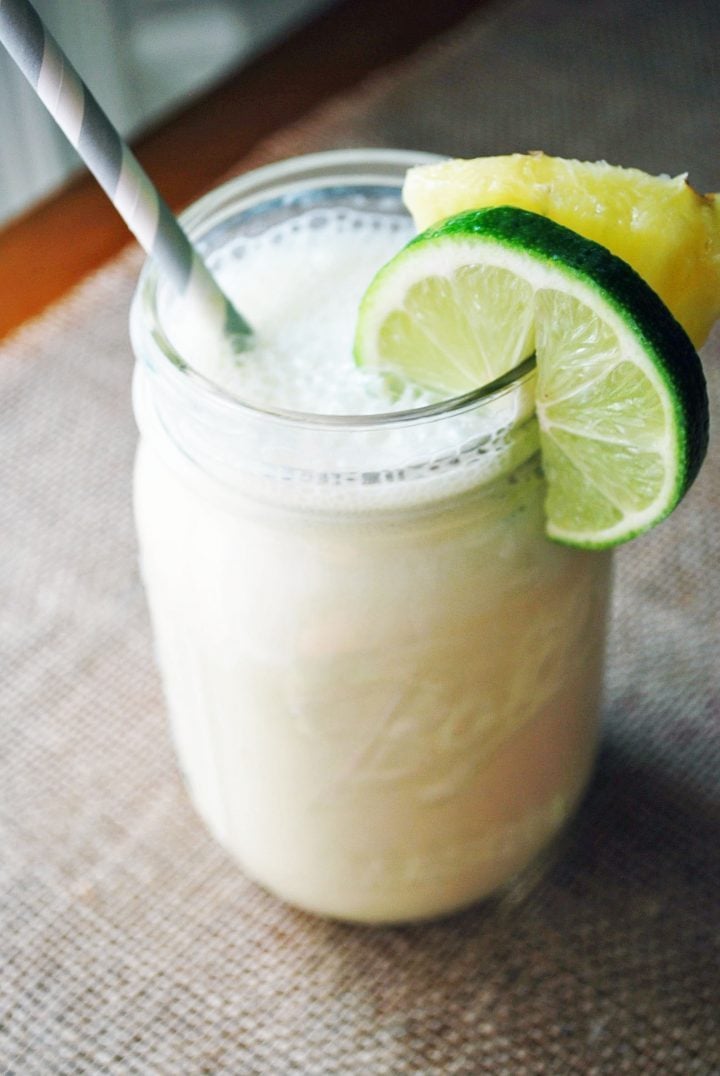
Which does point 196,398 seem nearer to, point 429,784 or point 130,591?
point 429,784

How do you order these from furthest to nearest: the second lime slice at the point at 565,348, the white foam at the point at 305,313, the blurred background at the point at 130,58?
the blurred background at the point at 130,58, the white foam at the point at 305,313, the second lime slice at the point at 565,348

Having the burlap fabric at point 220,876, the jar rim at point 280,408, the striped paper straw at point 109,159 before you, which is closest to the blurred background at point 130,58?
the burlap fabric at point 220,876

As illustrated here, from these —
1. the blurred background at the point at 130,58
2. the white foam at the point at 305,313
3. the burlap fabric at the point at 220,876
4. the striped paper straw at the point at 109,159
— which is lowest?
the burlap fabric at the point at 220,876

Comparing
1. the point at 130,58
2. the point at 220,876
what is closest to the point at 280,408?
the point at 220,876

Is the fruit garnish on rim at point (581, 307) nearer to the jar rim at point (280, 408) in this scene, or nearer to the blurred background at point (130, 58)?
the jar rim at point (280, 408)

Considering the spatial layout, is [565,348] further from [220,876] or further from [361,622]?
[220,876]

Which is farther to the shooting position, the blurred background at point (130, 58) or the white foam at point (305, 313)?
the blurred background at point (130, 58)

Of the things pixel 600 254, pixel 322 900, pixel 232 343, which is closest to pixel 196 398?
pixel 232 343
